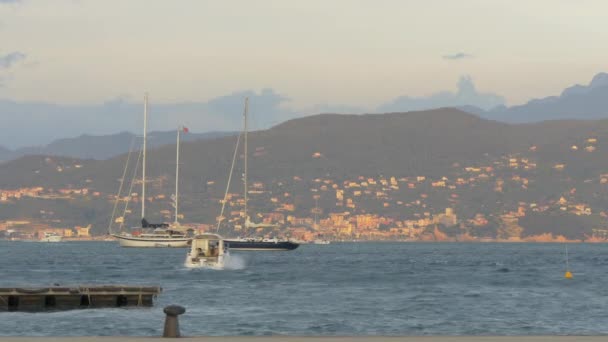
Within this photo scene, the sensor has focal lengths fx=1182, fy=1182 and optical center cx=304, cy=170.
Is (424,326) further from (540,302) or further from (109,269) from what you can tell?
(109,269)

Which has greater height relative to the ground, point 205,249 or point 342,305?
point 205,249

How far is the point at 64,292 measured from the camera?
6119 centimetres

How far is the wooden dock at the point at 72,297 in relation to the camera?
60.4 meters

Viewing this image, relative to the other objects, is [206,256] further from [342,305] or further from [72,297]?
[72,297]

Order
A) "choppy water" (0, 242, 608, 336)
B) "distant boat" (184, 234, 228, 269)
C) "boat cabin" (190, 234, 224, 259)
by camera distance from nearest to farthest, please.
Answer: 1. "choppy water" (0, 242, 608, 336)
2. "distant boat" (184, 234, 228, 269)
3. "boat cabin" (190, 234, 224, 259)

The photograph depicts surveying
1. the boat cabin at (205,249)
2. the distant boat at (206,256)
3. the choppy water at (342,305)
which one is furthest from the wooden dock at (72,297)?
the boat cabin at (205,249)

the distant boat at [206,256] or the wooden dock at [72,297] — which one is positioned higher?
the distant boat at [206,256]

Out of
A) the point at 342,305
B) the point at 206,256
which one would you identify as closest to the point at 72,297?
the point at 342,305

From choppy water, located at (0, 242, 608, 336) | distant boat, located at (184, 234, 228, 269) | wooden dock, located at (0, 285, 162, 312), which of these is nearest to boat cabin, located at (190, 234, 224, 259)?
distant boat, located at (184, 234, 228, 269)

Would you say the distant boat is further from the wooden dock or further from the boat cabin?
the wooden dock

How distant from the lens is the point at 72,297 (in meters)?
61.2

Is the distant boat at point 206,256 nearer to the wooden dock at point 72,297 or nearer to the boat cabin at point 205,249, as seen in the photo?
the boat cabin at point 205,249

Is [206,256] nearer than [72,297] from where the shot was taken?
No

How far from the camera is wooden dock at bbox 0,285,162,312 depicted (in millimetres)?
60375
